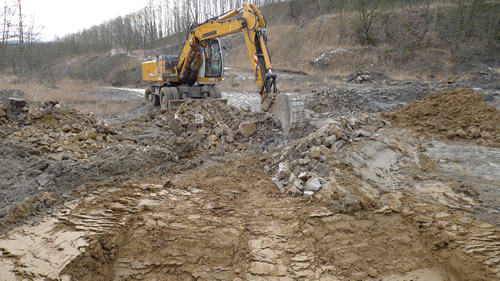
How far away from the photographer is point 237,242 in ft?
11.8

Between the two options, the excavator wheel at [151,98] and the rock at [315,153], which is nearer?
the rock at [315,153]

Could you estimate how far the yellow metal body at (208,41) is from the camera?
257 inches

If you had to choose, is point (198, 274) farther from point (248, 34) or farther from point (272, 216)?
→ point (248, 34)

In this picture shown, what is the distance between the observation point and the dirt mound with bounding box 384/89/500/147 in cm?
638

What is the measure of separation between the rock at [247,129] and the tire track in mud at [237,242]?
Answer: 2.91 metres

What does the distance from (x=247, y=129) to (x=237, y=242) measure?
377 centimetres

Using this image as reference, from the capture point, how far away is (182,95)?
1059 cm

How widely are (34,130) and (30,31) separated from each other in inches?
794

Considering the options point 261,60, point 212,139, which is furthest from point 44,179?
point 261,60

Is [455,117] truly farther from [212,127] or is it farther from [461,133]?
[212,127]

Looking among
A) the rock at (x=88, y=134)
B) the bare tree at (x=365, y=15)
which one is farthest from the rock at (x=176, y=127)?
the bare tree at (x=365, y=15)

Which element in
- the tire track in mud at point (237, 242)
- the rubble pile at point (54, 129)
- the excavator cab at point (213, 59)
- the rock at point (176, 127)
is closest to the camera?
the tire track in mud at point (237, 242)

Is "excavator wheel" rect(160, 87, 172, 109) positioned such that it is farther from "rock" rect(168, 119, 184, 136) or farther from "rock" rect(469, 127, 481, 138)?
"rock" rect(469, 127, 481, 138)

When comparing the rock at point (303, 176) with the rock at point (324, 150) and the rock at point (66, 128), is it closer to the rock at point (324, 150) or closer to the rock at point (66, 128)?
the rock at point (324, 150)
